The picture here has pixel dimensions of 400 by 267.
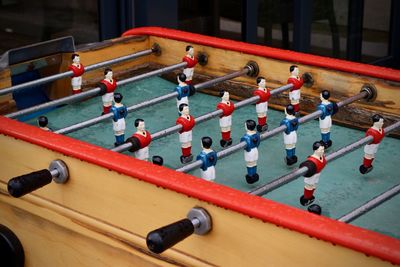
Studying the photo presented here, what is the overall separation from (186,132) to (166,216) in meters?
0.59

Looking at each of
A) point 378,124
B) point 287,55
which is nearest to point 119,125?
point 287,55

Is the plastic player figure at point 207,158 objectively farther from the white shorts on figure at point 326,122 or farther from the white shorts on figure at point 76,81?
the white shorts on figure at point 76,81

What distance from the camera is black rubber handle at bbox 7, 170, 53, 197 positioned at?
1979mm

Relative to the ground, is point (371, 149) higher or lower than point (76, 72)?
lower

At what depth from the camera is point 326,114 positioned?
8.64ft

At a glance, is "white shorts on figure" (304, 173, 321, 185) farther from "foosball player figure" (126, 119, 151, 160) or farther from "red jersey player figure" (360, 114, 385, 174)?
"foosball player figure" (126, 119, 151, 160)

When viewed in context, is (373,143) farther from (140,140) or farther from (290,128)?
(140,140)

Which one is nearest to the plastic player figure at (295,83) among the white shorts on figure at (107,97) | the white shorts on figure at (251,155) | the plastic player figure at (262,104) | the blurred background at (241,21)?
the plastic player figure at (262,104)

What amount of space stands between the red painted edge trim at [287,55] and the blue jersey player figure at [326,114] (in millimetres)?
245

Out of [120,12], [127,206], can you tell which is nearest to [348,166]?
[127,206]

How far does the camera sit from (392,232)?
7.19 feet

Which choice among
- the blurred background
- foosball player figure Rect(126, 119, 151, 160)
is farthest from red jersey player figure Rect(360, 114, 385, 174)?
the blurred background

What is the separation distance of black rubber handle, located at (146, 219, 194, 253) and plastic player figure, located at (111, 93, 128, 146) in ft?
2.97

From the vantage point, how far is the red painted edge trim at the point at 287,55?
2811mm
